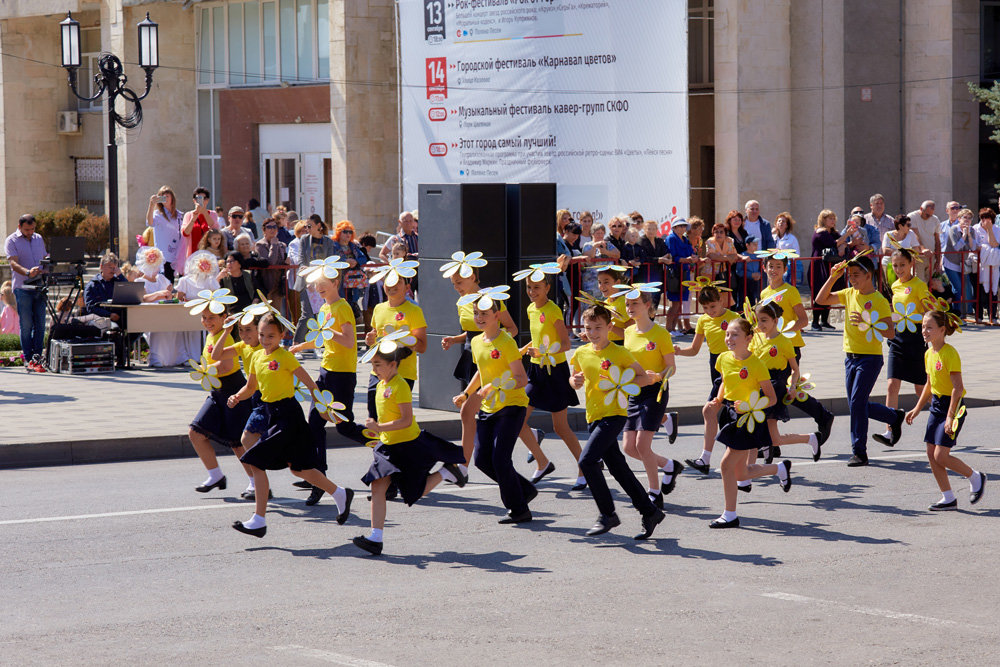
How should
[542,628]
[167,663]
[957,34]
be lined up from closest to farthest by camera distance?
[167,663] → [542,628] → [957,34]

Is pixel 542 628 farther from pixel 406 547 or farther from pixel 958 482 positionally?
pixel 958 482

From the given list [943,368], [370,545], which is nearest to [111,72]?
[370,545]

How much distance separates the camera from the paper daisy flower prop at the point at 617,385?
27.8ft

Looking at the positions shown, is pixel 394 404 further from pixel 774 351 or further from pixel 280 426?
pixel 774 351

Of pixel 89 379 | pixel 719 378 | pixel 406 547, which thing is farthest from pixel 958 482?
pixel 89 379

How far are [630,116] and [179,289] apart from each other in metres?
9.84

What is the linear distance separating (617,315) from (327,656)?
4368 mm

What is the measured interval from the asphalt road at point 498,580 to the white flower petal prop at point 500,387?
798mm

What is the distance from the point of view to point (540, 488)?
1020cm

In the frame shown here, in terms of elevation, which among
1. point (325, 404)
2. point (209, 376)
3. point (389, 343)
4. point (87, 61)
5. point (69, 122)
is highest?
point (87, 61)

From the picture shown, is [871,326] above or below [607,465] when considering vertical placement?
above

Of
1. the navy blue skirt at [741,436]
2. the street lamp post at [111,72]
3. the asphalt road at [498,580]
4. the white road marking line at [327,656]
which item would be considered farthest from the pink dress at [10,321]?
the white road marking line at [327,656]

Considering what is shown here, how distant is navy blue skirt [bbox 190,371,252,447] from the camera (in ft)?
31.6

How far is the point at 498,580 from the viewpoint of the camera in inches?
289
